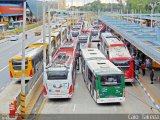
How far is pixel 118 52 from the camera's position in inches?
1300

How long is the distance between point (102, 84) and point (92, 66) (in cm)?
292

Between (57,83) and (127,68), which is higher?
(127,68)

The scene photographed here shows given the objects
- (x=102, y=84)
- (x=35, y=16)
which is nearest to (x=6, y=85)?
(x=102, y=84)

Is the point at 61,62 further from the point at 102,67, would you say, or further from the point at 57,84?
the point at 102,67

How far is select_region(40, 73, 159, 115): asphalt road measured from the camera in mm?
23547

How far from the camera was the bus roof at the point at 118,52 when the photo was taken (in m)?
31.8

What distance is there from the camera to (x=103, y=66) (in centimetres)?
2656

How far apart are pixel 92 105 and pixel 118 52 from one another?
910cm

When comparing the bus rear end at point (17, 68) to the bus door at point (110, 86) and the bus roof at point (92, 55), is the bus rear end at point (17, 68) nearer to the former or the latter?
the bus roof at point (92, 55)

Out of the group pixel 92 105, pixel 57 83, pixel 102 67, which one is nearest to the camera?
pixel 92 105


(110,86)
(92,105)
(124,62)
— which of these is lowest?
(92,105)

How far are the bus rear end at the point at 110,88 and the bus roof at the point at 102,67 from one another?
14.6 inches

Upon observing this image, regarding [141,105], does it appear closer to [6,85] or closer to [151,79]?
[151,79]

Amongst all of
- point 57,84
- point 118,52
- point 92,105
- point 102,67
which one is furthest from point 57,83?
point 118,52
